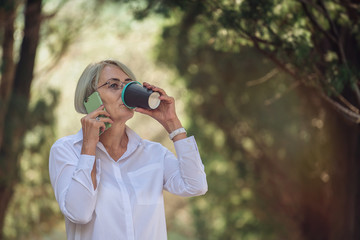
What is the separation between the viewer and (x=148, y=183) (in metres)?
2.19

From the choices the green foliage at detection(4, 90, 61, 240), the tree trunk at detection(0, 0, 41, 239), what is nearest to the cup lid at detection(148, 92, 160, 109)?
the tree trunk at detection(0, 0, 41, 239)

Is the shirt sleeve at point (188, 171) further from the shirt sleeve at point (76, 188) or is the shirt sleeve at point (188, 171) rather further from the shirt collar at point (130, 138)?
the shirt sleeve at point (76, 188)

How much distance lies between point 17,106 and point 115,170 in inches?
208

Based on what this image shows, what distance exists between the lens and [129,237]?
6.75 feet

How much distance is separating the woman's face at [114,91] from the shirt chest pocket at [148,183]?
24cm

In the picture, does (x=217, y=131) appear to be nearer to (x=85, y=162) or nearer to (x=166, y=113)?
(x=166, y=113)

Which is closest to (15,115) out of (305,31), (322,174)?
(322,174)

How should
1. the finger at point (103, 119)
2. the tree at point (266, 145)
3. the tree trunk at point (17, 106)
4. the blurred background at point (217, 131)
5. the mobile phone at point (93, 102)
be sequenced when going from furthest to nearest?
the tree trunk at point (17, 106) → the blurred background at point (217, 131) → the tree at point (266, 145) → the mobile phone at point (93, 102) → the finger at point (103, 119)

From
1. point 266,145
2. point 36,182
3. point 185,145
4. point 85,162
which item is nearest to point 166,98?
point 185,145

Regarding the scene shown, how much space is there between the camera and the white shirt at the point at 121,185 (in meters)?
1.97

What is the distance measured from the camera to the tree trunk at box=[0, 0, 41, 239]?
696cm

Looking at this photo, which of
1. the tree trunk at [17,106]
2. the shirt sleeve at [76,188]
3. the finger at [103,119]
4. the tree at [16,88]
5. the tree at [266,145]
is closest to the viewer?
the shirt sleeve at [76,188]

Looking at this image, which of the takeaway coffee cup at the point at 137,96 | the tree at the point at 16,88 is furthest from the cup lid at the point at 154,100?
the tree at the point at 16,88

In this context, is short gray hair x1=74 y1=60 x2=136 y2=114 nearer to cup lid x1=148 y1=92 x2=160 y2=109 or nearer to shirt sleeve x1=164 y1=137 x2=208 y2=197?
cup lid x1=148 y1=92 x2=160 y2=109
